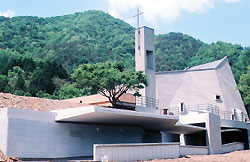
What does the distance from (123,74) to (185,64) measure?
60.4 meters

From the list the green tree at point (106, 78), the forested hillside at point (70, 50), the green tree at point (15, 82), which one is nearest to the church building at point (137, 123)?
the green tree at point (106, 78)

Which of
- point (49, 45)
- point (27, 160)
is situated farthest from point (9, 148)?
point (49, 45)

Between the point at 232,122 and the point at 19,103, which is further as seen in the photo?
the point at 232,122

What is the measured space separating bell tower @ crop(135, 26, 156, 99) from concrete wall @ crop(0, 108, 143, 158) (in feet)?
32.1

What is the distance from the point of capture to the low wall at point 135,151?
15.7m

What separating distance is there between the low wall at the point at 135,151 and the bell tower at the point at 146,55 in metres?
9.76

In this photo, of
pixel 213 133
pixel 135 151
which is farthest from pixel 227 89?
pixel 135 151

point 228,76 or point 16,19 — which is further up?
point 16,19

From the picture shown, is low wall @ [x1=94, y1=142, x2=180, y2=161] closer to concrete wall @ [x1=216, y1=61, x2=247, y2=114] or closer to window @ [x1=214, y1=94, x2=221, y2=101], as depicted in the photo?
window @ [x1=214, y1=94, x2=221, y2=101]

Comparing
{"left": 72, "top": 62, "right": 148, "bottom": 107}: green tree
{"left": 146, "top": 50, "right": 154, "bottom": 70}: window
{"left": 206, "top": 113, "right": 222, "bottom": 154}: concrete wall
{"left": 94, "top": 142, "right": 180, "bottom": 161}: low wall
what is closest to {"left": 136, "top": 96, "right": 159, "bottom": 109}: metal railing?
{"left": 146, "top": 50, "right": 154, "bottom": 70}: window

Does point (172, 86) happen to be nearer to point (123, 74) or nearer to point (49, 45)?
point (123, 74)

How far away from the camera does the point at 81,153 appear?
63.9ft

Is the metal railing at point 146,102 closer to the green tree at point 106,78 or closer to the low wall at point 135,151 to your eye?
the green tree at point 106,78

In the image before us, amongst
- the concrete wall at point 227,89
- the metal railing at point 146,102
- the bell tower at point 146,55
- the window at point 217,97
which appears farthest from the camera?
the concrete wall at point 227,89
